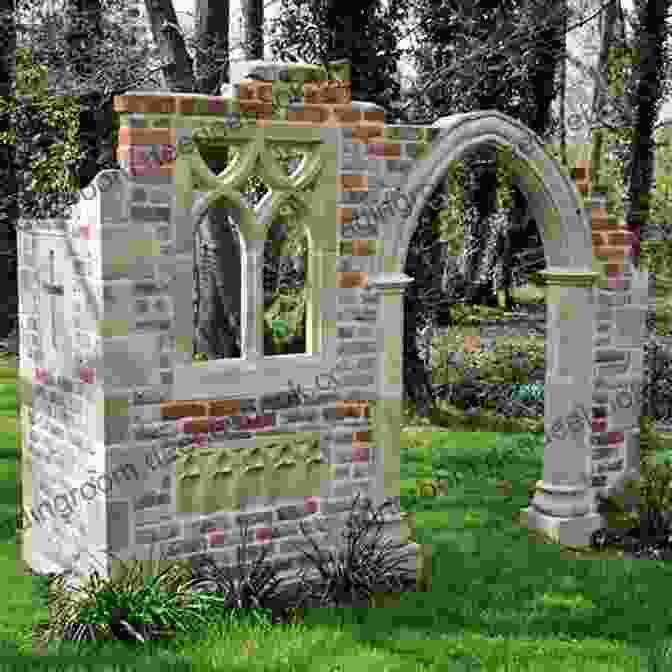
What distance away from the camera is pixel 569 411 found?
24.6ft

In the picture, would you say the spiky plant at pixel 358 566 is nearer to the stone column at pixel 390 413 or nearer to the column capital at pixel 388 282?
the stone column at pixel 390 413

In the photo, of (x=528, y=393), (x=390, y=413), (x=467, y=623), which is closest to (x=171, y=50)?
(x=390, y=413)

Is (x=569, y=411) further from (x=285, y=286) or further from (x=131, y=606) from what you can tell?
(x=285, y=286)

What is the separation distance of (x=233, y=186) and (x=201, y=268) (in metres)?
7.01

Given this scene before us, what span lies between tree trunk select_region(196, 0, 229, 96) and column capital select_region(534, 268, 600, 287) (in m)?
5.96

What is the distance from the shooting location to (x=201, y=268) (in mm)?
12703

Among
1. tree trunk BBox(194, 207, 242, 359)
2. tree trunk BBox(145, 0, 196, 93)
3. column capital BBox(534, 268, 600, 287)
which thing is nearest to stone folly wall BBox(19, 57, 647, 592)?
column capital BBox(534, 268, 600, 287)

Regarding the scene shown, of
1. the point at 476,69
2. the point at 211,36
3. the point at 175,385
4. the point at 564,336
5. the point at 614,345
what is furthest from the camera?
the point at 476,69

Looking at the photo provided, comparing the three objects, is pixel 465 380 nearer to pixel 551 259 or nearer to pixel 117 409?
pixel 551 259

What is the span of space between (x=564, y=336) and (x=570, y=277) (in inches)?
17.9

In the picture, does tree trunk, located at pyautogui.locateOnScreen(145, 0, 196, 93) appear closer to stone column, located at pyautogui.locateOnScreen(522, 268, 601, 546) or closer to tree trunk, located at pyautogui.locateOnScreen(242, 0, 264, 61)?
tree trunk, located at pyautogui.locateOnScreen(242, 0, 264, 61)

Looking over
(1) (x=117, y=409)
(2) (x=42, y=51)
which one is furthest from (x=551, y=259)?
(2) (x=42, y=51)

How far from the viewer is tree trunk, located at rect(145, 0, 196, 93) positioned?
10.9 metres

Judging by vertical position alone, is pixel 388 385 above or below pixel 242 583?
above
